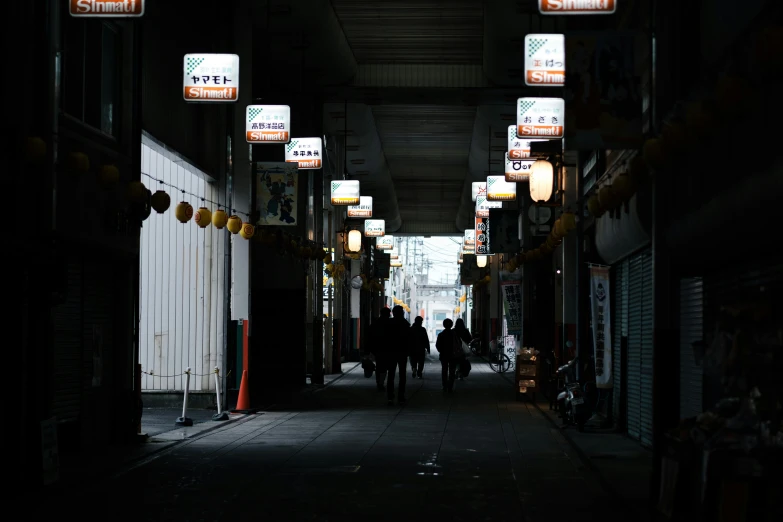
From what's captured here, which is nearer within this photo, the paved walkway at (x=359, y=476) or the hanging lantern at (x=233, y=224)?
the paved walkway at (x=359, y=476)

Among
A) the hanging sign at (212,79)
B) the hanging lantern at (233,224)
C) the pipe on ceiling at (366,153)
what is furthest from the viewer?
the pipe on ceiling at (366,153)

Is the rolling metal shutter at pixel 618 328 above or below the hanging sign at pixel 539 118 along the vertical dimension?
below

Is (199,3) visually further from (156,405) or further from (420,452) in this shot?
(420,452)

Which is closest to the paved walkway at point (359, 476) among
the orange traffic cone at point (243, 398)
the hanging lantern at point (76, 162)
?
the orange traffic cone at point (243, 398)

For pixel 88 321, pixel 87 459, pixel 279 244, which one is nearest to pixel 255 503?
pixel 87 459

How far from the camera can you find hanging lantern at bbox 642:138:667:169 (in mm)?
11156

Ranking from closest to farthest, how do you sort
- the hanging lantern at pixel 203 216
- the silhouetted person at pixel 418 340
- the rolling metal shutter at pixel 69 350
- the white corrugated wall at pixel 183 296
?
the rolling metal shutter at pixel 69 350 → the hanging lantern at pixel 203 216 → the white corrugated wall at pixel 183 296 → the silhouetted person at pixel 418 340

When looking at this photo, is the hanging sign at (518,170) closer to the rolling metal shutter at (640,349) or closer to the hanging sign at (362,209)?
the rolling metal shutter at (640,349)

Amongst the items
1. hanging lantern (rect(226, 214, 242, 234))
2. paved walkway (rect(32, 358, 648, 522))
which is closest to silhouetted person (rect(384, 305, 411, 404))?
paved walkway (rect(32, 358, 648, 522))

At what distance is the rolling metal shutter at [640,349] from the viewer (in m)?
16.4

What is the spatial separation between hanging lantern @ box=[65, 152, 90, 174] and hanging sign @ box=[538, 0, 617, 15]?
621 cm

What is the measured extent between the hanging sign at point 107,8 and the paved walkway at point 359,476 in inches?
211

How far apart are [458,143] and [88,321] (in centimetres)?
3018

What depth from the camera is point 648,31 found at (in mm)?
12461
